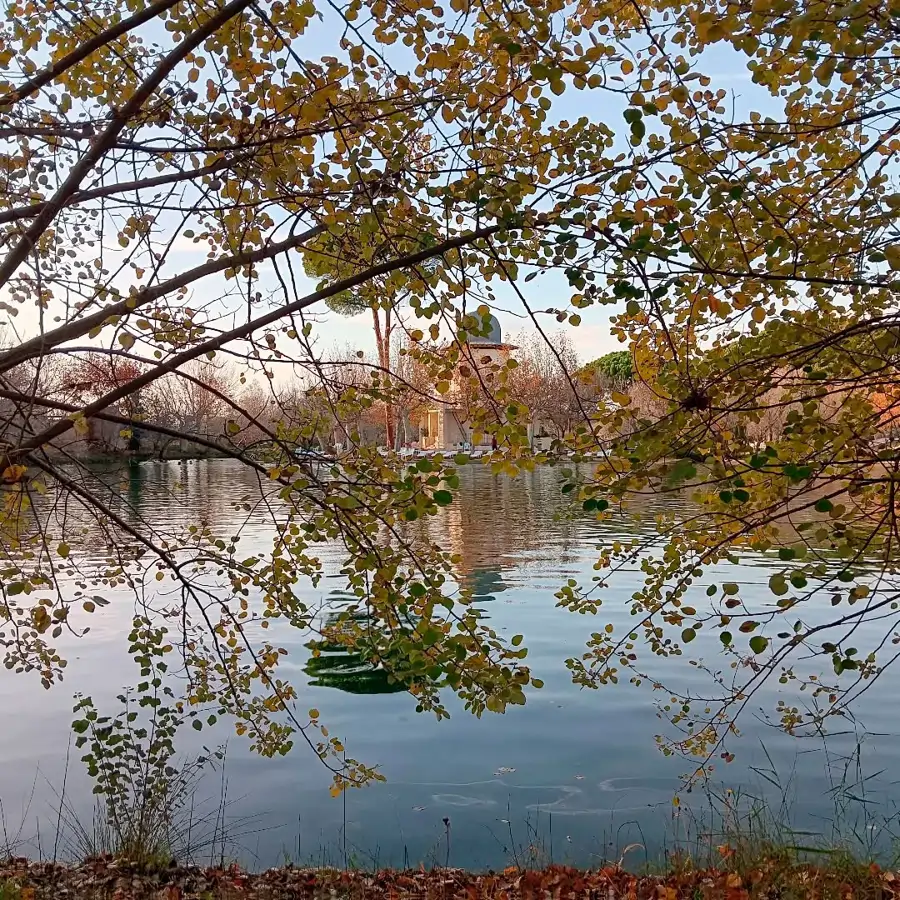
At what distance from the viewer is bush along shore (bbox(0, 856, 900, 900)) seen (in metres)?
4.61

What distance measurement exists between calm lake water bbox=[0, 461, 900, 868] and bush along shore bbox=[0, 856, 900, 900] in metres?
0.59

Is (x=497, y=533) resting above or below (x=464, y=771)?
above

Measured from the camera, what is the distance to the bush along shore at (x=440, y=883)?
461 cm

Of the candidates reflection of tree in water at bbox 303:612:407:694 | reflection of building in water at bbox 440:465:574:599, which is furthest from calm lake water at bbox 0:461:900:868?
reflection of building in water at bbox 440:465:574:599

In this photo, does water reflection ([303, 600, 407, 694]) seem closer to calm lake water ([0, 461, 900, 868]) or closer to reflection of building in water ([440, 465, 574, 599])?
calm lake water ([0, 461, 900, 868])

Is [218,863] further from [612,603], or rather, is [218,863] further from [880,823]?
[612,603]

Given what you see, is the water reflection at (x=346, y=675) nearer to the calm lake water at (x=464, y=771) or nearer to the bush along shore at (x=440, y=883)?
the calm lake water at (x=464, y=771)

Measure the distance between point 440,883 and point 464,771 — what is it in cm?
222

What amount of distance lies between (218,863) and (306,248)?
4.42m

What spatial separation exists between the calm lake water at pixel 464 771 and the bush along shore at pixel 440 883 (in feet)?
1.93

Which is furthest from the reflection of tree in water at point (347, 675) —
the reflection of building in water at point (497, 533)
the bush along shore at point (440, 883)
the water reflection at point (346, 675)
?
the bush along shore at point (440, 883)

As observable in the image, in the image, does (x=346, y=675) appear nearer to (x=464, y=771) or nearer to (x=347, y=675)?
(x=347, y=675)

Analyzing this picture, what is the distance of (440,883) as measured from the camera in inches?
203

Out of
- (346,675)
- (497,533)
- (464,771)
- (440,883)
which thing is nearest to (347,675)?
(346,675)
